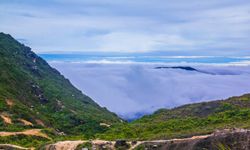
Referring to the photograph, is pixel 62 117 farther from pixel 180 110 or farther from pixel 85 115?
pixel 180 110

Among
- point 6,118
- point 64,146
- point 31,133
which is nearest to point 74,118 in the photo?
point 6,118

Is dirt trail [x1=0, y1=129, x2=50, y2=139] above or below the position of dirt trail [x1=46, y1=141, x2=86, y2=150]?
below

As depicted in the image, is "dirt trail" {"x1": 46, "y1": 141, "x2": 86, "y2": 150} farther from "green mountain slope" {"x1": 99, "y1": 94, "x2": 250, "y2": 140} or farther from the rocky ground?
"green mountain slope" {"x1": 99, "y1": 94, "x2": 250, "y2": 140}

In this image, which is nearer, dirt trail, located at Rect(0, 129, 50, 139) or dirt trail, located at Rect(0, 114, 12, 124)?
dirt trail, located at Rect(0, 129, 50, 139)

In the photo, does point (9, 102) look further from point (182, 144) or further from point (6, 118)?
point (182, 144)

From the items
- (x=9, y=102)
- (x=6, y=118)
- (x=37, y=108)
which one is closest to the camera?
(x=6, y=118)

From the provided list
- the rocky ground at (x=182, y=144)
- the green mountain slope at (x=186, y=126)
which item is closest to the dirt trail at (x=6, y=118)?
the green mountain slope at (x=186, y=126)

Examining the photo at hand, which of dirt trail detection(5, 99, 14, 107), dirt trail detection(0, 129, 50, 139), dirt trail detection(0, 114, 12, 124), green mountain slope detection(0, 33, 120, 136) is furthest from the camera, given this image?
dirt trail detection(5, 99, 14, 107)

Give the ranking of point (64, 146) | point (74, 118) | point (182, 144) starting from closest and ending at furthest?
point (182, 144), point (64, 146), point (74, 118)

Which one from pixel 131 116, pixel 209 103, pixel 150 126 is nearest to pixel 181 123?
pixel 150 126

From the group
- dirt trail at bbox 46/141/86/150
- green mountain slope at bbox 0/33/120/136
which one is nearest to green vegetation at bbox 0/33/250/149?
green mountain slope at bbox 0/33/120/136

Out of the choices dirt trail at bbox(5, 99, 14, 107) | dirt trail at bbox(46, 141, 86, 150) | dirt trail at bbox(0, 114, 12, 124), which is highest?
dirt trail at bbox(5, 99, 14, 107)

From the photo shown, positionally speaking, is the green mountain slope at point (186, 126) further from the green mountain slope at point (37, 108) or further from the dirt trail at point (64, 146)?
the green mountain slope at point (37, 108)
